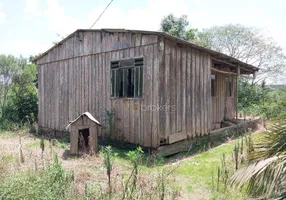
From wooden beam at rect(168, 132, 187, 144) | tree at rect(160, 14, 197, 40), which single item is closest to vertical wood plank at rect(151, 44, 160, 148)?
wooden beam at rect(168, 132, 187, 144)

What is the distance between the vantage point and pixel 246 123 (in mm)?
11094

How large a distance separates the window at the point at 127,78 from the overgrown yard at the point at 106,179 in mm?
1878

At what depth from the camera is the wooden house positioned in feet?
22.4

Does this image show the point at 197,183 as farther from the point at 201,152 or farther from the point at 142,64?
the point at 142,64

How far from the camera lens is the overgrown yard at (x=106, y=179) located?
3488 mm

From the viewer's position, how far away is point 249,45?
2581cm

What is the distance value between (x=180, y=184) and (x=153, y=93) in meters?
2.75

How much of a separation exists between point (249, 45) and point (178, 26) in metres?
8.49

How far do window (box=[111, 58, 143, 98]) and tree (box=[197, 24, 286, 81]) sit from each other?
1886 centimetres

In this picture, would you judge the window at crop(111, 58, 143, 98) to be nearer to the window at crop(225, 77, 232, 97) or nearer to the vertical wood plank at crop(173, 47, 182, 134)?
the vertical wood plank at crop(173, 47, 182, 134)

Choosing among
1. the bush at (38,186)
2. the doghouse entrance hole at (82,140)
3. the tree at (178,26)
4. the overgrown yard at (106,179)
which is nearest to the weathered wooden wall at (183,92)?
the overgrown yard at (106,179)

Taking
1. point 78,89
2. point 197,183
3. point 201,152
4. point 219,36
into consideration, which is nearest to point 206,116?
point 201,152

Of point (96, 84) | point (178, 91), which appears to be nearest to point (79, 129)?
point (96, 84)

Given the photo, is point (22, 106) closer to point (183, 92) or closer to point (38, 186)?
point (183, 92)
